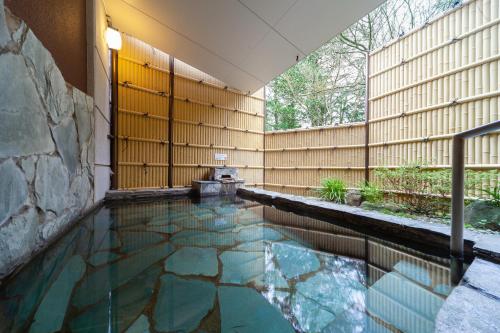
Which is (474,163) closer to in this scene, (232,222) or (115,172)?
(232,222)

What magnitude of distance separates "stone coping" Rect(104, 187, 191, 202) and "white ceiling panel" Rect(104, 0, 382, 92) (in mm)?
4073

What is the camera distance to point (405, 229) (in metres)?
2.54

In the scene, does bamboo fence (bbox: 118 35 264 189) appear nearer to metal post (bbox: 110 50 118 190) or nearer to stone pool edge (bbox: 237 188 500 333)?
metal post (bbox: 110 50 118 190)

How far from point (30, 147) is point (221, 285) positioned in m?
1.87

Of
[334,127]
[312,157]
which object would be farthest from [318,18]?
[312,157]

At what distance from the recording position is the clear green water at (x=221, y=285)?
1124 mm

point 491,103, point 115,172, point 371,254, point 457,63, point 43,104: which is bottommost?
point 371,254

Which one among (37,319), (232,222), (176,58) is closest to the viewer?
(37,319)

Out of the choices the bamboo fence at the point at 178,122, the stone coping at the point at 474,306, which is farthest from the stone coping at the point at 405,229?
the bamboo fence at the point at 178,122

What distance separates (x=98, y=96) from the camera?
3.96 meters

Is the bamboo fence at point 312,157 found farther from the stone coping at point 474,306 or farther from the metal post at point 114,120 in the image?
the metal post at point 114,120

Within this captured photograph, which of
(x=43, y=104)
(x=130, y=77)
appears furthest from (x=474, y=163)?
(x=130, y=77)

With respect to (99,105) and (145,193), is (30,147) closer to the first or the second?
(99,105)

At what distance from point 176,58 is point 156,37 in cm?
103
